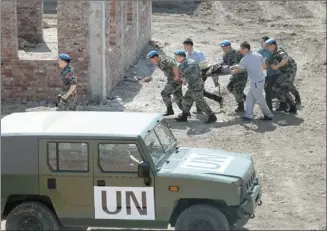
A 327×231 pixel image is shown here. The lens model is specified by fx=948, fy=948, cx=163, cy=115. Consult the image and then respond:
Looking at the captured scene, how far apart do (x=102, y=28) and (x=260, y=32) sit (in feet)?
32.3

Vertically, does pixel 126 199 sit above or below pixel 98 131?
below

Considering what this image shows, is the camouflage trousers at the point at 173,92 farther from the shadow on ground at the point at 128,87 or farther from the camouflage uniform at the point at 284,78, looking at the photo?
the camouflage uniform at the point at 284,78

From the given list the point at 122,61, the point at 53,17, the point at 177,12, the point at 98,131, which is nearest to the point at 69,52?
the point at 122,61

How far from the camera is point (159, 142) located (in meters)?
11.4

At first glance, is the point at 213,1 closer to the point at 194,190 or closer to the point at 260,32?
the point at 260,32

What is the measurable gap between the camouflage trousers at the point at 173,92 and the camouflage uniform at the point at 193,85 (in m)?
0.34

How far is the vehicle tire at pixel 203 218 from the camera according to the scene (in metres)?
10.7

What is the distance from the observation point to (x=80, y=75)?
18766 mm

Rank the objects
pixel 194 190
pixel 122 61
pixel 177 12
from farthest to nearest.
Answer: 1. pixel 177 12
2. pixel 122 61
3. pixel 194 190

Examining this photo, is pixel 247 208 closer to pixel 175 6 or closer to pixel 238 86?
pixel 238 86

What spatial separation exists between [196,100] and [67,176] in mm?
6497

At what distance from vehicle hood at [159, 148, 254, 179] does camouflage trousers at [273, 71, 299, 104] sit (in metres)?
6.00

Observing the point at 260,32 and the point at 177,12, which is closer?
the point at 260,32

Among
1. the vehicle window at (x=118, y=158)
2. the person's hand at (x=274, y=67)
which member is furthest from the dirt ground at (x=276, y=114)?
the vehicle window at (x=118, y=158)
